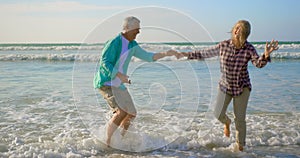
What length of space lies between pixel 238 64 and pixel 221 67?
10.2 inches

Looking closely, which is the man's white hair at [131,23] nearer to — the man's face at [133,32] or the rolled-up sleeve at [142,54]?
the man's face at [133,32]

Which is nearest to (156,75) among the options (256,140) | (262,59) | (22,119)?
(22,119)

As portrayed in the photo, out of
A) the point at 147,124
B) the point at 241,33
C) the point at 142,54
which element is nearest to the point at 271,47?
the point at 241,33

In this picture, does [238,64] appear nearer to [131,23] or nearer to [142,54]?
[142,54]

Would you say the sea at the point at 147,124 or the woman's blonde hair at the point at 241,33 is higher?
the woman's blonde hair at the point at 241,33

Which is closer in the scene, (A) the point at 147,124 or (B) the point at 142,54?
(B) the point at 142,54

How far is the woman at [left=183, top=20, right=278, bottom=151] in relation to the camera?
13.8 feet

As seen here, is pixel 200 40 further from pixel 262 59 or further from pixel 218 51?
pixel 262 59

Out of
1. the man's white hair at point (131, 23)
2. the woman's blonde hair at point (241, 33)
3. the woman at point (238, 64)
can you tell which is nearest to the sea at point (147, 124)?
the woman at point (238, 64)

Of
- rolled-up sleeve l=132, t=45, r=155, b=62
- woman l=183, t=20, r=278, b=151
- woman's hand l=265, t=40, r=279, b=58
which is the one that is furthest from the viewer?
rolled-up sleeve l=132, t=45, r=155, b=62

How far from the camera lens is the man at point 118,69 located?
4348 millimetres

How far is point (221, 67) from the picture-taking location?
4527 mm

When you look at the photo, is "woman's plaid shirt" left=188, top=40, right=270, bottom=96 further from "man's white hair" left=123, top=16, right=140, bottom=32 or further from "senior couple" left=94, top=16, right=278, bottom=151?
"man's white hair" left=123, top=16, right=140, bottom=32

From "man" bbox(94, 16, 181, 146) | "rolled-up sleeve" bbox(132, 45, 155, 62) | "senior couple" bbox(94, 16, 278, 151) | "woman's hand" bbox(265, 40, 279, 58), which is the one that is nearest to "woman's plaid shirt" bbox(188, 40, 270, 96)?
"senior couple" bbox(94, 16, 278, 151)
